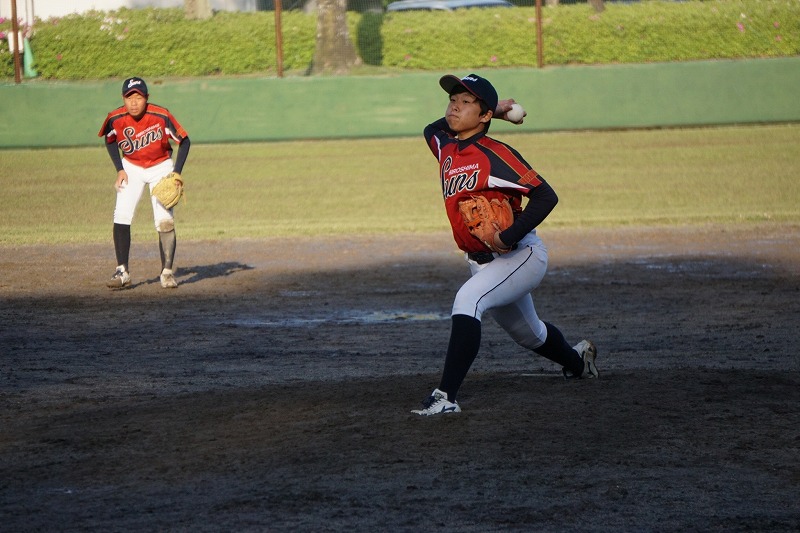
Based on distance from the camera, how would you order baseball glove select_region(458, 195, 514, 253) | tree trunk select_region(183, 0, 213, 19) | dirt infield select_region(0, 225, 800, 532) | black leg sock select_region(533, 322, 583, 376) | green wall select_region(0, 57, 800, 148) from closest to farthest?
dirt infield select_region(0, 225, 800, 532)
baseball glove select_region(458, 195, 514, 253)
black leg sock select_region(533, 322, 583, 376)
green wall select_region(0, 57, 800, 148)
tree trunk select_region(183, 0, 213, 19)

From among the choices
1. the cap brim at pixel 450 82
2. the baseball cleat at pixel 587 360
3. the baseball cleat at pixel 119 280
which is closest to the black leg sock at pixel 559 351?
the baseball cleat at pixel 587 360

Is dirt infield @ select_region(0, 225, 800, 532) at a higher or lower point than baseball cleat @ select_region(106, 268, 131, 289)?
higher

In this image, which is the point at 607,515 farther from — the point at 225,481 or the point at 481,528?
the point at 225,481

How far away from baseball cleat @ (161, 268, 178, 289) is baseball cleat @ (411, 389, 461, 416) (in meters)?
5.30

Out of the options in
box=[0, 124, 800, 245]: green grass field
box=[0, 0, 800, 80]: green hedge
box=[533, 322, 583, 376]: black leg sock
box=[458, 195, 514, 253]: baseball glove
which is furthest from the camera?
box=[0, 0, 800, 80]: green hedge

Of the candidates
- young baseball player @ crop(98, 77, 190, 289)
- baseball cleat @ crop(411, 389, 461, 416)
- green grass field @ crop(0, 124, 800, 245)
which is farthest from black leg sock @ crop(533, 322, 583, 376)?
green grass field @ crop(0, 124, 800, 245)

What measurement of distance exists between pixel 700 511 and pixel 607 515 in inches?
13.6

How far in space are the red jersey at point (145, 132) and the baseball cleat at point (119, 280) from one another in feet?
3.15

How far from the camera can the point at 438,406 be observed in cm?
515

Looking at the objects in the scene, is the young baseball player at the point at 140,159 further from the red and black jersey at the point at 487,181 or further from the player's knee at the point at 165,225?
the red and black jersey at the point at 487,181

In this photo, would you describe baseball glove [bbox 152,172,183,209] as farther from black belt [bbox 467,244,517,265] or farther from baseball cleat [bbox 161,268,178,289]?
black belt [bbox 467,244,517,265]

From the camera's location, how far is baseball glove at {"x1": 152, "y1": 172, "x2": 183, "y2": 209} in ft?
32.0

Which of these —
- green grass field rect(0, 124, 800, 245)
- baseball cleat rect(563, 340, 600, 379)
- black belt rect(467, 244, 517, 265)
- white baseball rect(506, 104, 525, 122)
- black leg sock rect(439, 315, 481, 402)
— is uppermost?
white baseball rect(506, 104, 525, 122)

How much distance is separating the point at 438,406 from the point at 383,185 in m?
12.8
